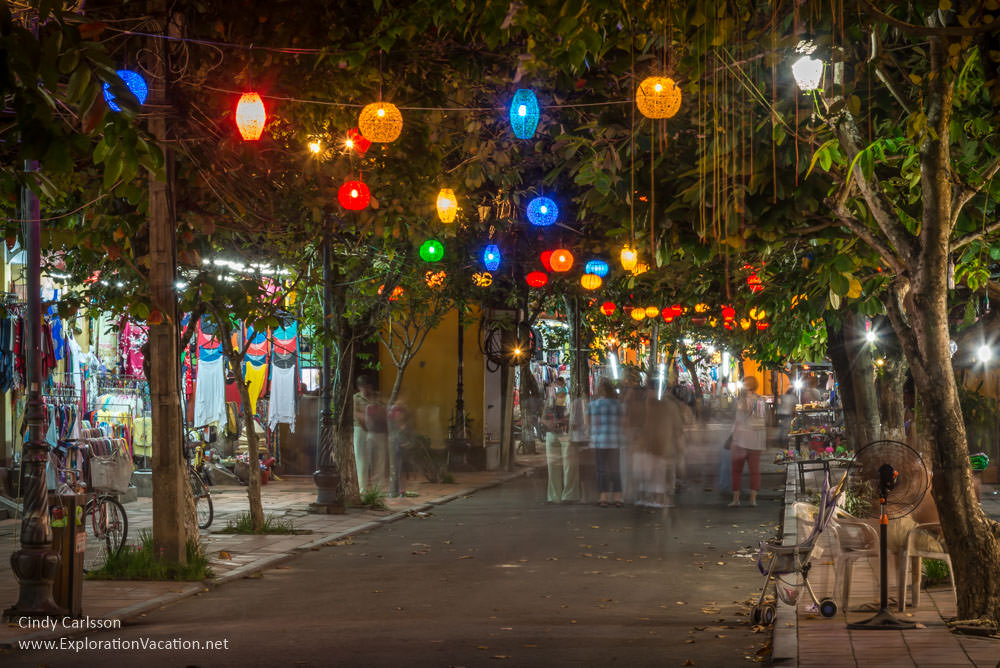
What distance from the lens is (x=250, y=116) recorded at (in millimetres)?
10953

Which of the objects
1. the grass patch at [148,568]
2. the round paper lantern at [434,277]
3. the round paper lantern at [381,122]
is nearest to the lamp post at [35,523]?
the grass patch at [148,568]

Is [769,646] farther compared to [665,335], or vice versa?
[665,335]

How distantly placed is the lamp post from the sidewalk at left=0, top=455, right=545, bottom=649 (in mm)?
325

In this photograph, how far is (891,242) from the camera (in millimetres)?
9352

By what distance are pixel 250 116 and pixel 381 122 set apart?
1308mm

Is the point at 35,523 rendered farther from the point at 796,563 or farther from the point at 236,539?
the point at 796,563

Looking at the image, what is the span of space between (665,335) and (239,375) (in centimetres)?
4069

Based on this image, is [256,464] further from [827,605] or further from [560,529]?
[827,605]

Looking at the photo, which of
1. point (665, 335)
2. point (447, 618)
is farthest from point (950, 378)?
point (665, 335)

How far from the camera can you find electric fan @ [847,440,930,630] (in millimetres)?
8820

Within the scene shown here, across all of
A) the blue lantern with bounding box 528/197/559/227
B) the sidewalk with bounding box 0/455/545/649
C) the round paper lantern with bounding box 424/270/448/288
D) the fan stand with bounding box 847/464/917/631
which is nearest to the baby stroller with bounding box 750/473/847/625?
the fan stand with bounding box 847/464/917/631

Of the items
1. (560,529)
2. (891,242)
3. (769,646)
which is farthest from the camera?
(560,529)

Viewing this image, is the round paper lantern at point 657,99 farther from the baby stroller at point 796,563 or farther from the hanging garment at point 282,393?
the hanging garment at point 282,393

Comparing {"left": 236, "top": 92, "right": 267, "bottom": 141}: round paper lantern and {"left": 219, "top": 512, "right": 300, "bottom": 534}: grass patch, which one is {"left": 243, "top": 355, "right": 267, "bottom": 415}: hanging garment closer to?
{"left": 219, "top": 512, "right": 300, "bottom": 534}: grass patch
